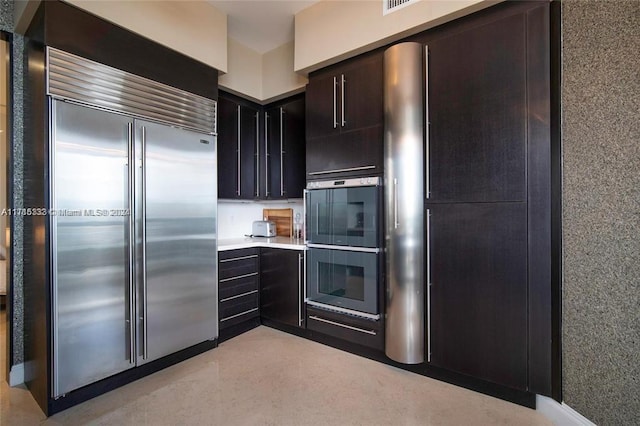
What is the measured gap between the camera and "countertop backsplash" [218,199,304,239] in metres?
3.64

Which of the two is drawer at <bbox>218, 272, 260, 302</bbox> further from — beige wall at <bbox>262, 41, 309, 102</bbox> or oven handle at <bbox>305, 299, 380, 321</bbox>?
beige wall at <bbox>262, 41, 309, 102</bbox>

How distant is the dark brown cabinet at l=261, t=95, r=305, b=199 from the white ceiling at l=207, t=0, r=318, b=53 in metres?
0.65

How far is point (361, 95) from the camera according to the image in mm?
2529

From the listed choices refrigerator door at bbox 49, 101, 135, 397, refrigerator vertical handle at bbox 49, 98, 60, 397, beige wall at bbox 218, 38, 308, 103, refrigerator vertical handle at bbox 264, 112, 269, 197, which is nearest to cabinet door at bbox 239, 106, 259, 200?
refrigerator vertical handle at bbox 264, 112, 269, 197

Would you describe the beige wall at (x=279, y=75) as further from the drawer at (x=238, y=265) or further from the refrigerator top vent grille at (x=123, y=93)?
the drawer at (x=238, y=265)

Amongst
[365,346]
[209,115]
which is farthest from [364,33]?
[365,346]

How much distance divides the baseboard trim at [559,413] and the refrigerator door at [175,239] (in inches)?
98.8

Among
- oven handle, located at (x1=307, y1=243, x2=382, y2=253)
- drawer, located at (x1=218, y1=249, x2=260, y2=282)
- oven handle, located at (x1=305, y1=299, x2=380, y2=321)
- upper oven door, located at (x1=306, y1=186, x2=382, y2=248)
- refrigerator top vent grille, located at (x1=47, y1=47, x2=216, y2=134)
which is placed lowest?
oven handle, located at (x1=305, y1=299, x2=380, y2=321)

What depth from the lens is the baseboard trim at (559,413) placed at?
5.32 feet

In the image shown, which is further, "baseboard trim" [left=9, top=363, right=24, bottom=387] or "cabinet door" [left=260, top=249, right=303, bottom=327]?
"cabinet door" [left=260, top=249, right=303, bottom=327]

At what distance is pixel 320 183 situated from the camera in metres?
2.78

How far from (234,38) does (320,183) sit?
191cm

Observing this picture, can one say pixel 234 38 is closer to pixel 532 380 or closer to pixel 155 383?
pixel 155 383

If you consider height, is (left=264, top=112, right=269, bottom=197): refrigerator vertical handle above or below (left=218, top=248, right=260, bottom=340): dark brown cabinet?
above
